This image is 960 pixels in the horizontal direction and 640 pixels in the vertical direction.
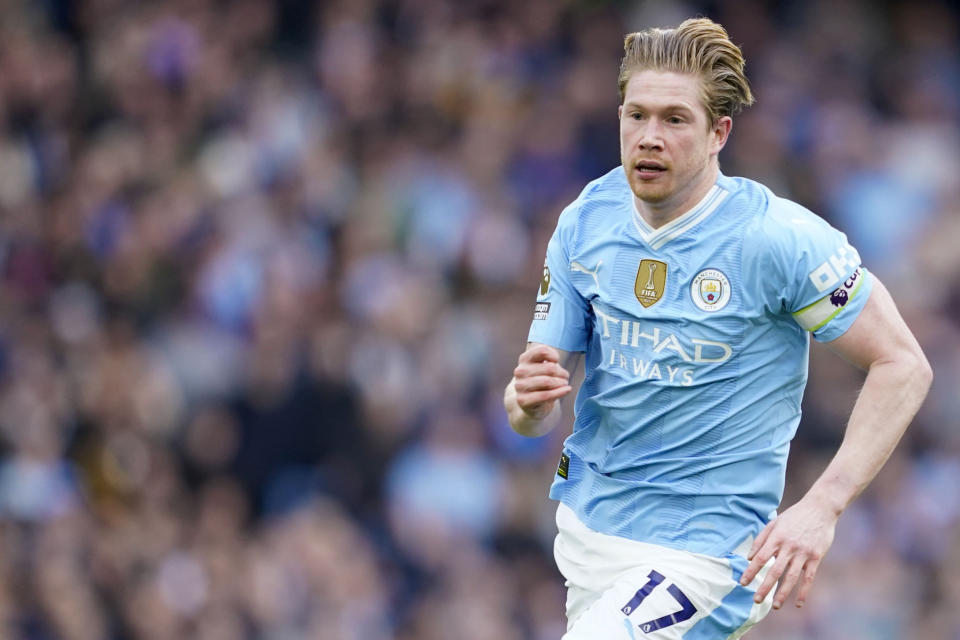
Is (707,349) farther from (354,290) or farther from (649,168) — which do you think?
(354,290)

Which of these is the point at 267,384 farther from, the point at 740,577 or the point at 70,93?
the point at 740,577

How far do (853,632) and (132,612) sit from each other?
5218 millimetres

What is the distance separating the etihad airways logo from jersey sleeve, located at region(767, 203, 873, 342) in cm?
29

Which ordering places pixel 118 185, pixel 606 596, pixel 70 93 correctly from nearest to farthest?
pixel 606 596 → pixel 118 185 → pixel 70 93

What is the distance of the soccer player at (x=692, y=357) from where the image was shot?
4887mm

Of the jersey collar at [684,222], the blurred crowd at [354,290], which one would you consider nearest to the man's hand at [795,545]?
the jersey collar at [684,222]

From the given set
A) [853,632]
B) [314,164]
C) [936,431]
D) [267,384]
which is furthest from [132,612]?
[936,431]

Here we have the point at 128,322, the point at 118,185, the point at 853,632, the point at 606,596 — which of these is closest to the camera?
the point at 606,596

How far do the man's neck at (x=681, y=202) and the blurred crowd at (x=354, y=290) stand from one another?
5723 millimetres

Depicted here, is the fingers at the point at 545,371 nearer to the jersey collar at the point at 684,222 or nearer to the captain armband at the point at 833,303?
the jersey collar at the point at 684,222

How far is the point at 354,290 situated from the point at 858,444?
825 cm

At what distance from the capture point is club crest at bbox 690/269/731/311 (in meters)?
5.02

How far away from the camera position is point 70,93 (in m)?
15.1

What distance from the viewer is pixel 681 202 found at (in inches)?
202
